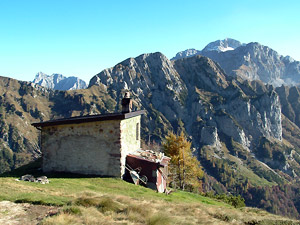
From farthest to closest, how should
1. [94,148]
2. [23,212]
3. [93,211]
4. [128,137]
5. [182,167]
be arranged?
1. [182,167]
2. [128,137]
3. [94,148]
4. [93,211]
5. [23,212]

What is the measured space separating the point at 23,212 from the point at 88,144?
11.6 m

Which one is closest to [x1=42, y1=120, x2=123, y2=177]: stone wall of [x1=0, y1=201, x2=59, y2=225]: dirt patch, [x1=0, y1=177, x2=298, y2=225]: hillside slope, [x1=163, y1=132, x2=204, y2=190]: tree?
[x1=0, y1=177, x2=298, y2=225]: hillside slope

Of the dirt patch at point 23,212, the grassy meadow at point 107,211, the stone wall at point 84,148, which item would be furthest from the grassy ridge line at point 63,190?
the stone wall at point 84,148

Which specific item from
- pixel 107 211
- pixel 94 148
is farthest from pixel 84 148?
pixel 107 211

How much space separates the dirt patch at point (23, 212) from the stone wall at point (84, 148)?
10.1 metres

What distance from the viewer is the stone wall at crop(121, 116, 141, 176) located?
2177 centimetres

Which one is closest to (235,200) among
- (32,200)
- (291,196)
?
(32,200)

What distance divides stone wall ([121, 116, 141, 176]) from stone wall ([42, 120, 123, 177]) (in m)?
0.55

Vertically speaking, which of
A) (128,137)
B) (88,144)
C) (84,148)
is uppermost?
(128,137)

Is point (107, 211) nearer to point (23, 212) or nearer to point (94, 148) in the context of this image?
point (23, 212)

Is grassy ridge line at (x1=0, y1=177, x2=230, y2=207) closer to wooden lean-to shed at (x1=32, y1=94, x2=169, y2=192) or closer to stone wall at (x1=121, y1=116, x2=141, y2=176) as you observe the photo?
wooden lean-to shed at (x1=32, y1=94, x2=169, y2=192)

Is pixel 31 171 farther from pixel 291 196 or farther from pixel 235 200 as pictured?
pixel 291 196

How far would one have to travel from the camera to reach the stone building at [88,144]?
21.4 m

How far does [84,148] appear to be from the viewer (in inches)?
870
